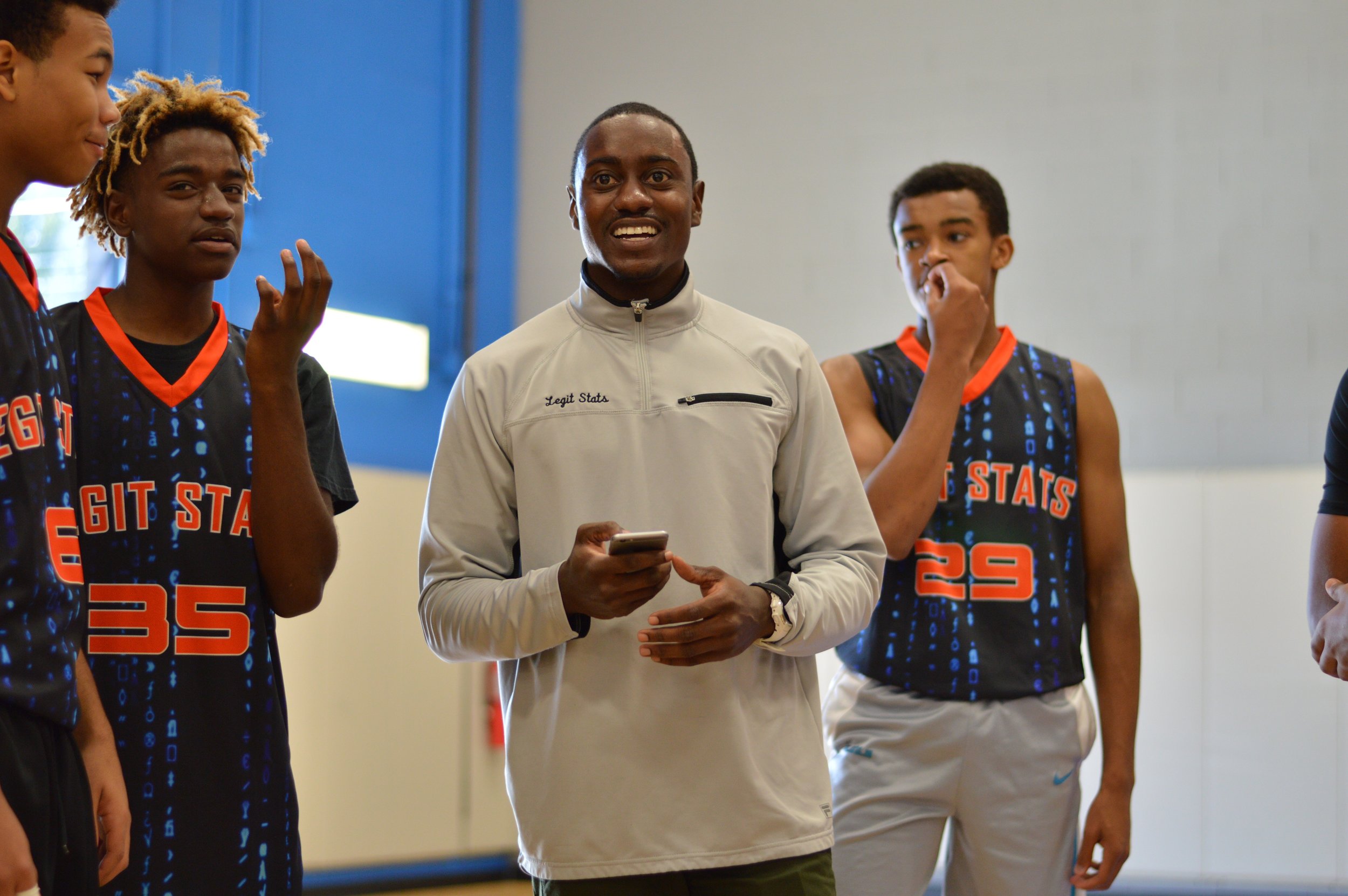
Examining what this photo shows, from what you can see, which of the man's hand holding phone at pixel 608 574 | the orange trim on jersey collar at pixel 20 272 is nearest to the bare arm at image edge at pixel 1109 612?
the man's hand holding phone at pixel 608 574

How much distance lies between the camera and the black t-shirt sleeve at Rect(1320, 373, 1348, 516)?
2.16 m

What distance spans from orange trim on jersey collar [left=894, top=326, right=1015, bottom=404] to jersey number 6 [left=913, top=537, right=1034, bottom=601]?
0.28m

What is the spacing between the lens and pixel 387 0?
526cm

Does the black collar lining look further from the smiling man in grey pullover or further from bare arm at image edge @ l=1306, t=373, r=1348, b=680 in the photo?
bare arm at image edge @ l=1306, t=373, r=1348, b=680

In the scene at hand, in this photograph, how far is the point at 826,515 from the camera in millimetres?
1772

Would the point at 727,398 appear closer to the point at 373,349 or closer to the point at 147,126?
the point at 147,126

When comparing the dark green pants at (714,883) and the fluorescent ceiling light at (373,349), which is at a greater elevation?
the fluorescent ceiling light at (373,349)

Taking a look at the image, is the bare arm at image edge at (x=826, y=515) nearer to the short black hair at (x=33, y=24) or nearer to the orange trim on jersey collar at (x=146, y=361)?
the orange trim on jersey collar at (x=146, y=361)

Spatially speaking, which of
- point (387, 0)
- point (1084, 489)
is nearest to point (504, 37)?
point (387, 0)

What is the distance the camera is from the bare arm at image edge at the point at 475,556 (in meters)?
1.62

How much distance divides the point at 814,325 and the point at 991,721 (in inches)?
115

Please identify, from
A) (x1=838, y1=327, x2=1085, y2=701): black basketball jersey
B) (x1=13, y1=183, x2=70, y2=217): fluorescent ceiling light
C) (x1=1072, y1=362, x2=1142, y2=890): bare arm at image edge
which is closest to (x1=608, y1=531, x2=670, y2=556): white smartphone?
(x1=838, y1=327, x2=1085, y2=701): black basketball jersey

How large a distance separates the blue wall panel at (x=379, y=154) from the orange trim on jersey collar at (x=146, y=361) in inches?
107

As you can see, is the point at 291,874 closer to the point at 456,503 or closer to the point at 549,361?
the point at 456,503
